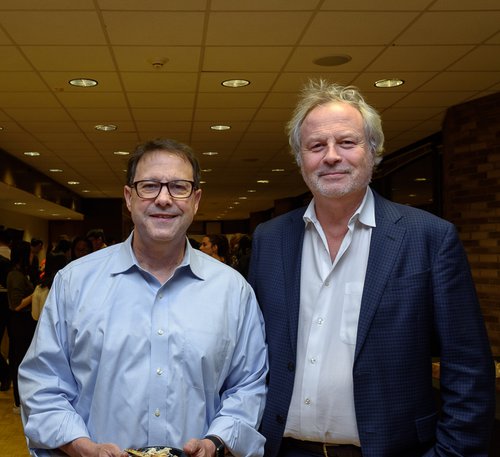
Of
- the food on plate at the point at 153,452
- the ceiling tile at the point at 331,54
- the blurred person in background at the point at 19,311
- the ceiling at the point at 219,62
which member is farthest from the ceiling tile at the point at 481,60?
the blurred person in background at the point at 19,311

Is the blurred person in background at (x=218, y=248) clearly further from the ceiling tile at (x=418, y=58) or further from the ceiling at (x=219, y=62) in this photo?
the ceiling tile at (x=418, y=58)

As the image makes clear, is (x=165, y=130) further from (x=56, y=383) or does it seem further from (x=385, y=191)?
(x=56, y=383)

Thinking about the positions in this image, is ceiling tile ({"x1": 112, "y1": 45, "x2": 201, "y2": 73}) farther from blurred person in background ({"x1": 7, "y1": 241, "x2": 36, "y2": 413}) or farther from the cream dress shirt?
the cream dress shirt

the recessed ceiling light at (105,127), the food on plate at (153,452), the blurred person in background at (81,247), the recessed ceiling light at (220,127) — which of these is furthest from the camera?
the recessed ceiling light at (220,127)

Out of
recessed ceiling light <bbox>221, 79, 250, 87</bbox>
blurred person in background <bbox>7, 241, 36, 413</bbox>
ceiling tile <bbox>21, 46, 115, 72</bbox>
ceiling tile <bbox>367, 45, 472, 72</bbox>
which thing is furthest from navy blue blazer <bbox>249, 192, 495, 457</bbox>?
blurred person in background <bbox>7, 241, 36, 413</bbox>

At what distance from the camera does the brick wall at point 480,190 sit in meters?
5.93

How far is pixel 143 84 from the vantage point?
5.44 m

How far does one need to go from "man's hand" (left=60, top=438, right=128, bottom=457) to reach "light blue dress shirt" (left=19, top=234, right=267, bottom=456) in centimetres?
3

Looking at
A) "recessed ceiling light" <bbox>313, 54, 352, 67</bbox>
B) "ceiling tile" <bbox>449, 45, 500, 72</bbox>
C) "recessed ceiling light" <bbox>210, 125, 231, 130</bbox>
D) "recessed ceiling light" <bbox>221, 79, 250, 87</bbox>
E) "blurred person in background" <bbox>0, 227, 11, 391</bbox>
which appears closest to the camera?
"ceiling tile" <bbox>449, 45, 500, 72</bbox>

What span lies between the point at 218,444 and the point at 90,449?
0.34 meters

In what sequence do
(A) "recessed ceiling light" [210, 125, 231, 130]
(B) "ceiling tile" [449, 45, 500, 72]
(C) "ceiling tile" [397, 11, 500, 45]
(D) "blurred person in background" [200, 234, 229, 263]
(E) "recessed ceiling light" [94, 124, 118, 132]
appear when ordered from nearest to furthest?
(C) "ceiling tile" [397, 11, 500, 45] < (B) "ceiling tile" [449, 45, 500, 72] < (D) "blurred person in background" [200, 234, 229, 263] < (E) "recessed ceiling light" [94, 124, 118, 132] < (A) "recessed ceiling light" [210, 125, 231, 130]

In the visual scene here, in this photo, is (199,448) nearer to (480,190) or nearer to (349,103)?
(349,103)

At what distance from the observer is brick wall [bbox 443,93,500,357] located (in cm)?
593

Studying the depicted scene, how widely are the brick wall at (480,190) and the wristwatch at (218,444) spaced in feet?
16.2
